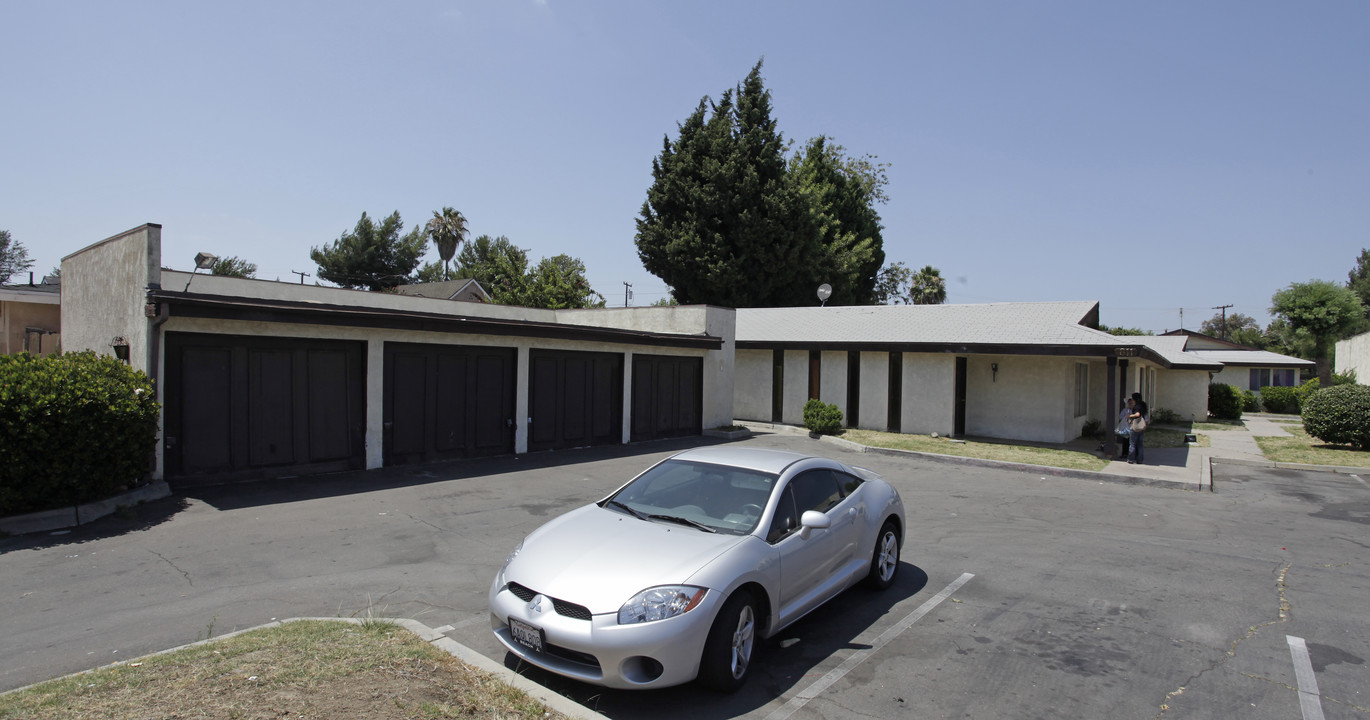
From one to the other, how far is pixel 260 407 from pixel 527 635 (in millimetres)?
8142

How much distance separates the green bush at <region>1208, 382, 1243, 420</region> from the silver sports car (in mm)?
32589

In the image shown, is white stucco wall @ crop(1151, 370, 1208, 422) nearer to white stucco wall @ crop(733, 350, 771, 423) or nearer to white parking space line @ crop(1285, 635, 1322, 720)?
white stucco wall @ crop(733, 350, 771, 423)

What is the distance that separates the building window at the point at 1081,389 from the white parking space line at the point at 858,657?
16705 mm

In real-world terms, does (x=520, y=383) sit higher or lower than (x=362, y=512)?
higher

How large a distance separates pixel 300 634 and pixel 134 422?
554cm

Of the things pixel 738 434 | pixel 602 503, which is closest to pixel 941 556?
pixel 602 503

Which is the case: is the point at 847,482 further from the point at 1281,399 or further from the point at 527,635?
the point at 1281,399

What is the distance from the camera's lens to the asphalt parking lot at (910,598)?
450 cm

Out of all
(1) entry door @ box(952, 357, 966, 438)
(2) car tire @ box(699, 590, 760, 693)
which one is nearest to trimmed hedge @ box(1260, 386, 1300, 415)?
(1) entry door @ box(952, 357, 966, 438)

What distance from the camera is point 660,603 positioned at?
4121 mm

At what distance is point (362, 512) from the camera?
898cm

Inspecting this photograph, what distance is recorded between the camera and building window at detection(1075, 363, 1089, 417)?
68.9 ft

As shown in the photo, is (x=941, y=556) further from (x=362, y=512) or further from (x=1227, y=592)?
(x=362, y=512)

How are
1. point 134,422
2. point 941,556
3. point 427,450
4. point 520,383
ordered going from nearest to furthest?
point 941,556 → point 134,422 → point 427,450 → point 520,383
